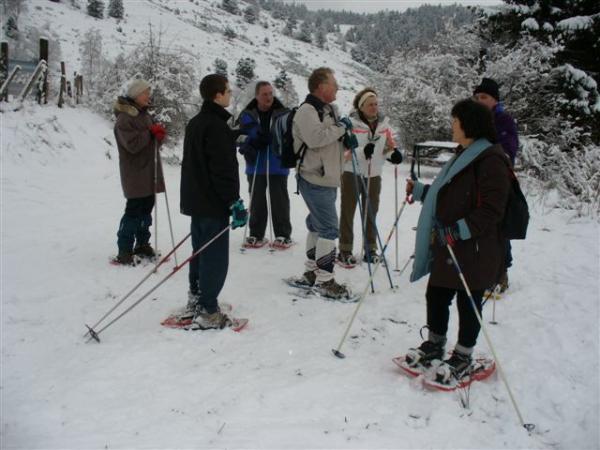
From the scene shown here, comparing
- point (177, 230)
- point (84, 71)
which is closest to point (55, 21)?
point (84, 71)

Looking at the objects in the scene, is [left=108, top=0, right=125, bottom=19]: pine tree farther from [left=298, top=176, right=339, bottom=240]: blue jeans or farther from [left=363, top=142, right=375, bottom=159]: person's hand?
[left=298, top=176, right=339, bottom=240]: blue jeans

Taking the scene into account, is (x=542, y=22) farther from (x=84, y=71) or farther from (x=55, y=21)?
(x=55, y=21)

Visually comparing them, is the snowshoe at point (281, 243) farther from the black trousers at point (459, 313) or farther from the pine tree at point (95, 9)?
the pine tree at point (95, 9)

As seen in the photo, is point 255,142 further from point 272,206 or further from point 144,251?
point 144,251

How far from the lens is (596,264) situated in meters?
5.47

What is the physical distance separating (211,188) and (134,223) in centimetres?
194

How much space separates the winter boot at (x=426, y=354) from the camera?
125 inches

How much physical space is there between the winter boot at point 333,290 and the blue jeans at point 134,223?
2.21 m

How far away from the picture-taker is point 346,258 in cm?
543

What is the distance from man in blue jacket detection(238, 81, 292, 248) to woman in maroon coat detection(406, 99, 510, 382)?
2.96m

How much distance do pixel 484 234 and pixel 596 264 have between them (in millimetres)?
3571

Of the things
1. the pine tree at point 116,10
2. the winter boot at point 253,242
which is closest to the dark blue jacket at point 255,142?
the winter boot at point 253,242

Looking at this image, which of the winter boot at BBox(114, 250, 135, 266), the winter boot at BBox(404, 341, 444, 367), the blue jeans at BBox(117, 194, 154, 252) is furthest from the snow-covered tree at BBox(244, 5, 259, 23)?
the winter boot at BBox(404, 341, 444, 367)

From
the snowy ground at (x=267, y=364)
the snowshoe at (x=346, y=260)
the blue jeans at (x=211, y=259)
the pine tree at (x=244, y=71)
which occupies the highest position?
the pine tree at (x=244, y=71)
